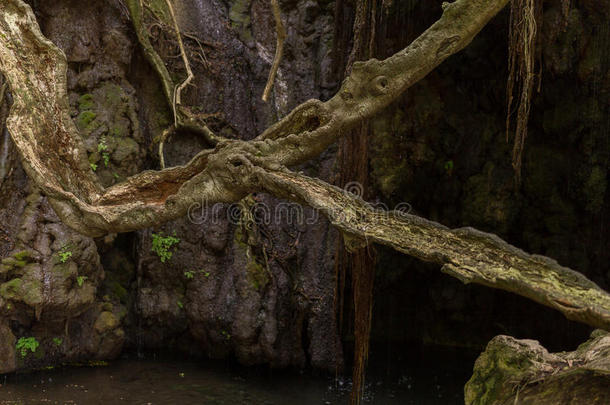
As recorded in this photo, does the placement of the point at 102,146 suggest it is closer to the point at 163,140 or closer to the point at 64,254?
the point at 163,140

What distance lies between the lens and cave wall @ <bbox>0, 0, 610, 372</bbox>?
5.25 m

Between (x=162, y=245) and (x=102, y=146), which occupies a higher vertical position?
(x=102, y=146)

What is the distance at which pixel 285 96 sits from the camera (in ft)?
21.6

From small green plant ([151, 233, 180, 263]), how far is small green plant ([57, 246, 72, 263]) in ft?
3.73

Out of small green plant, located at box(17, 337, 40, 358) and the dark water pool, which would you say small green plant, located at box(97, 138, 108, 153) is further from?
the dark water pool

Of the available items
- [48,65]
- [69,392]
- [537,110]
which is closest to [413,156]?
[537,110]

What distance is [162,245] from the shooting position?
20.2ft

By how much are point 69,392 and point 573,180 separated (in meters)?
6.26

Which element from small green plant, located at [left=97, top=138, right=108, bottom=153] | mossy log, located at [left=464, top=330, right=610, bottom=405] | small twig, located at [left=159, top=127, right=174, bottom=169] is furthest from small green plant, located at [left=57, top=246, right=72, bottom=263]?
mossy log, located at [left=464, top=330, right=610, bottom=405]

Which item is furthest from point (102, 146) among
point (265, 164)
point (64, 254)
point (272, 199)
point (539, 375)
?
point (539, 375)

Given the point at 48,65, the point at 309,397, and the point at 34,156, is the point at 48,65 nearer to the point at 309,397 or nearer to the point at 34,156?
the point at 34,156

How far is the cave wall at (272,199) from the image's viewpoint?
525cm

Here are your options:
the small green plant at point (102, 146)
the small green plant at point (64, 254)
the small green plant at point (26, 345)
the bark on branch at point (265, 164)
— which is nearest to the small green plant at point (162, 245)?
the small green plant at point (64, 254)

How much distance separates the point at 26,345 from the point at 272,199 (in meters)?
3.38
